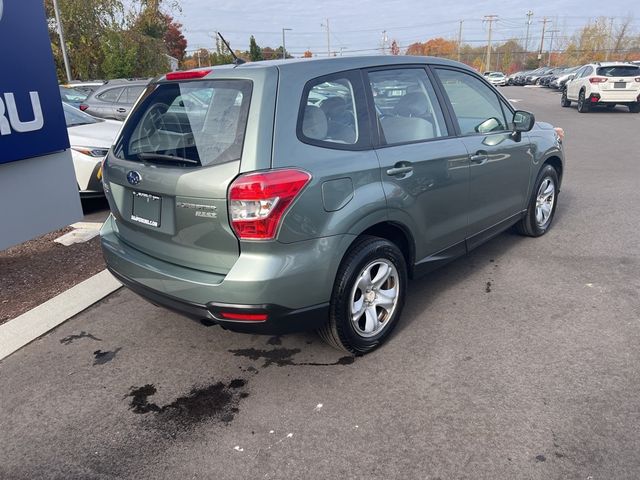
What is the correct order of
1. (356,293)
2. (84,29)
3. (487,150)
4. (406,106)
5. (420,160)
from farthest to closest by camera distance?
(84,29)
(487,150)
(406,106)
(420,160)
(356,293)

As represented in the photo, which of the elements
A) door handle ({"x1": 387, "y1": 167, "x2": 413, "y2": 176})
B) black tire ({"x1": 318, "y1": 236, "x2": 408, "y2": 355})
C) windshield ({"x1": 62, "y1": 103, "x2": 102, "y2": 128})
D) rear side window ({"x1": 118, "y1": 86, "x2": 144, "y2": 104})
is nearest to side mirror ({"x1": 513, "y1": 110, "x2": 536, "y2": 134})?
door handle ({"x1": 387, "y1": 167, "x2": 413, "y2": 176})

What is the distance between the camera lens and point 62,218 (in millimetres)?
4887

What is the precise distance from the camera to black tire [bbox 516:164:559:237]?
520cm

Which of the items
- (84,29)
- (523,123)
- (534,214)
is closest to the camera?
(523,123)

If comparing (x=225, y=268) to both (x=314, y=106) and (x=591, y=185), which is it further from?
(x=591, y=185)

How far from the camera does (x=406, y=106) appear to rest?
362 cm

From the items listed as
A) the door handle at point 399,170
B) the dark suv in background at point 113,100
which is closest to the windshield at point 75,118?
the dark suv in background at point 113,100

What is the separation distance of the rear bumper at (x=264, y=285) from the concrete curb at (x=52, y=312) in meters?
1.24

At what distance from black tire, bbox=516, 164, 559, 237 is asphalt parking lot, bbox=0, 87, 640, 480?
0.99 metres

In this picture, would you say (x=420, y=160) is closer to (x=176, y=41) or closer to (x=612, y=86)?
(x=612, y=86)

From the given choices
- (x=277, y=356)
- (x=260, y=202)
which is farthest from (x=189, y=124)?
(x=277, y=356)

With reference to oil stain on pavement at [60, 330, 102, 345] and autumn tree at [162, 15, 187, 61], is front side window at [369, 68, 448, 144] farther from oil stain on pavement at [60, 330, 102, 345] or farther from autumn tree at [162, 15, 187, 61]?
autumn tree at [162, 15, 187, 61]

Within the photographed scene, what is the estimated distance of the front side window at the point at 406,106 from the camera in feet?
11.1

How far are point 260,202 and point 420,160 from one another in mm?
1340
